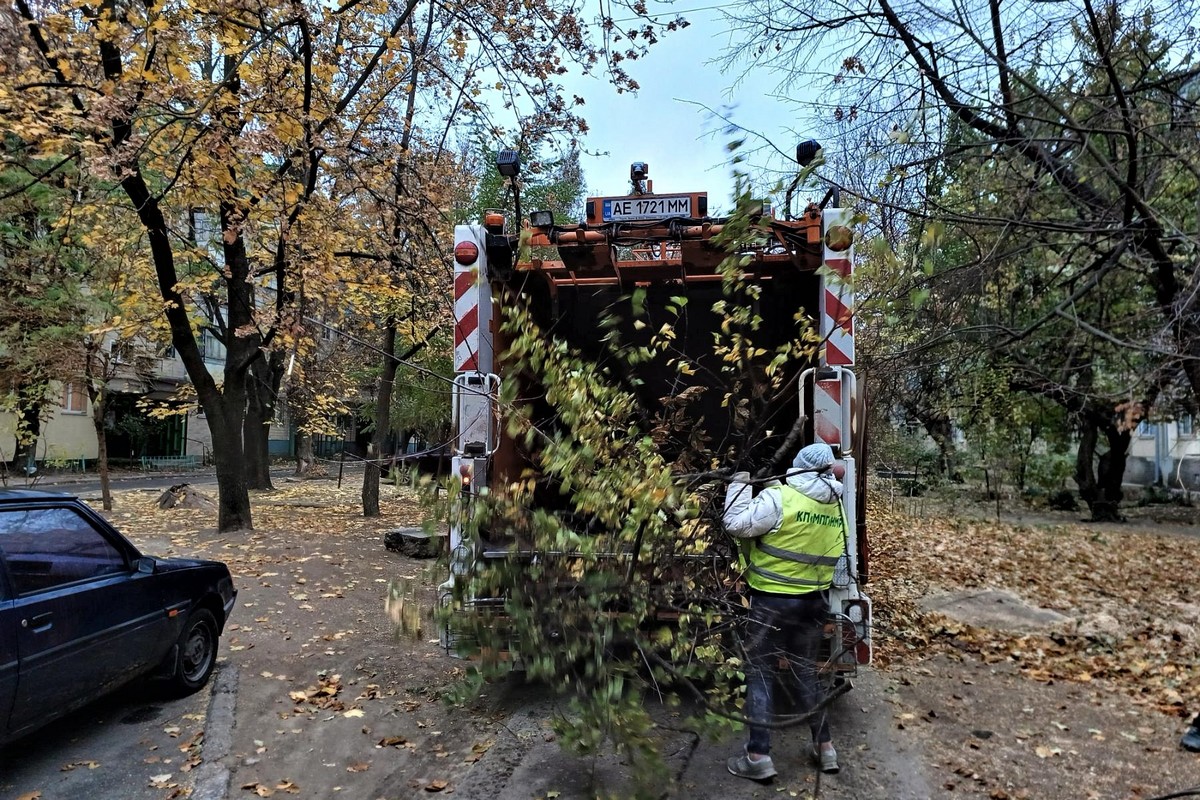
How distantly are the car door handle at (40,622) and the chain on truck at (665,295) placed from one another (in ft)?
7.06

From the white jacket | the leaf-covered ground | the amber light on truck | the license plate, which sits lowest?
the leaf-covered ground

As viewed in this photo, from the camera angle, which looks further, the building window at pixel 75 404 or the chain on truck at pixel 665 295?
the building window at pixel 75 404

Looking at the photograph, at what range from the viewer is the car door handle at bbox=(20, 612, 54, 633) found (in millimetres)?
3891

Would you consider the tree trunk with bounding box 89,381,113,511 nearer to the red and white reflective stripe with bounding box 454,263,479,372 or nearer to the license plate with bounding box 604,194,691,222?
the red and white reflective stripe with bounding box 454,263,479,372

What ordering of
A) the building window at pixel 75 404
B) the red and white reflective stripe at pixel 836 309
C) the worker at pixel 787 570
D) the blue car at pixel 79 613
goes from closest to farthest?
1. the blue car at pixel 79 613
2. the worker at pixel 787 570
3. the red and white reflective stripe at pixel 836 309
4. the building window at pixel 75 404

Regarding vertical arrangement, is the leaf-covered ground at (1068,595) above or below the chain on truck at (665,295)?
below

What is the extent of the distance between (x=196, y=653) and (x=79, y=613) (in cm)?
154

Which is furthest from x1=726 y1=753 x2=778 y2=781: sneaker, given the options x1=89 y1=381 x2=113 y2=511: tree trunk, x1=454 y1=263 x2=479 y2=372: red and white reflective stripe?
x1=89 y1=381 x2=113 y2=511: tree trunk

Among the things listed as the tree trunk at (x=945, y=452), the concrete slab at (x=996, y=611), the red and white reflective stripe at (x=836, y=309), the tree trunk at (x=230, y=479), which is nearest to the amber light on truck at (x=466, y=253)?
the red and white reflective stripe at (x=836, y=309)

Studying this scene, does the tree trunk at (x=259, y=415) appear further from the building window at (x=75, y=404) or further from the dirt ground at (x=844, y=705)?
the dirt ground at (x=844, y=705)

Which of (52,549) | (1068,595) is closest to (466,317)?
(52,549)

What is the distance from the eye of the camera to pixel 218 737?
4762 mm

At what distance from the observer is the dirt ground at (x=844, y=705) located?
4102 mm

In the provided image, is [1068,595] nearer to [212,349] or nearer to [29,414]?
[29,414]
